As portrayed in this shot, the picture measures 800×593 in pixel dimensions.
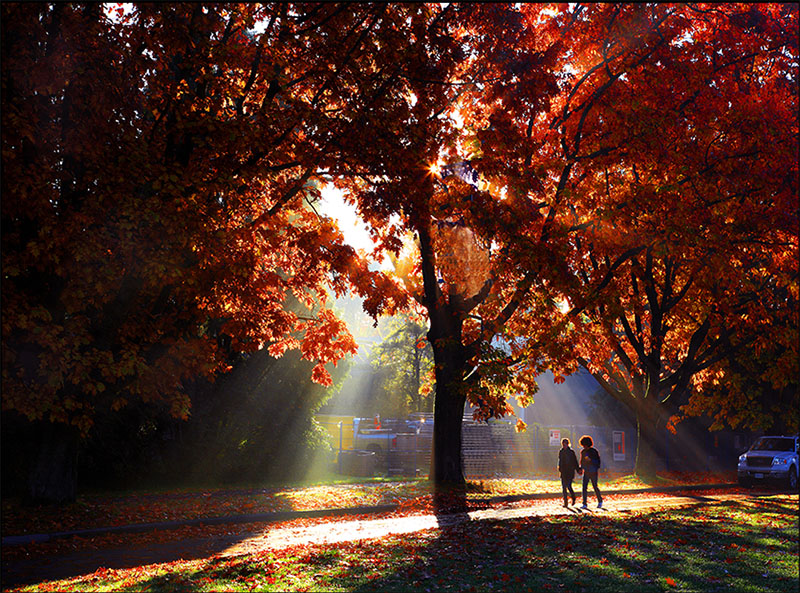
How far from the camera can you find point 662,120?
1730cm

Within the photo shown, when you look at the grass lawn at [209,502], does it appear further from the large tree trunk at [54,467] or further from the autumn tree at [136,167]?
the autumn tree at [136,167]

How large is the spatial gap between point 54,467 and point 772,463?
2562 centimetres

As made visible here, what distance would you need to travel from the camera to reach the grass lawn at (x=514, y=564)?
26.8ft

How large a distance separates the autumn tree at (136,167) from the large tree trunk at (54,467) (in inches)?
1.2

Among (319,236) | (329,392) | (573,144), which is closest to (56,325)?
(319,236)

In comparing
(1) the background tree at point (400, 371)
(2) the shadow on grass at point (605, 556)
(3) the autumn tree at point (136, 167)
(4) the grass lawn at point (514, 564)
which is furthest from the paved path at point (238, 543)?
(1) the background tree at point (400, 371)

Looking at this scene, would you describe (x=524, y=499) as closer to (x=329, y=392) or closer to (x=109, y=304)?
(x=329, y=392)

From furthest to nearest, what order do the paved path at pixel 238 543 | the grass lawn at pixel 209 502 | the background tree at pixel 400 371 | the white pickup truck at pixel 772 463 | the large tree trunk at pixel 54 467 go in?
the background tree at pixel 400 371 < the white pickup truck at pixel 772 463 < the large tree trunk at pixel 54 467 < the grass lawn at pixel 209 502 < the paved path at pixel 238 543

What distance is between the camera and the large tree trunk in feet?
53.4

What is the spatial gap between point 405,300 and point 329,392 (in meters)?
9.67

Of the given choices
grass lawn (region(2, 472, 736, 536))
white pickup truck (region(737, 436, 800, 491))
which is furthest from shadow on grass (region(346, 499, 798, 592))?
white pickup truck (region(737, 436, 800, 491))

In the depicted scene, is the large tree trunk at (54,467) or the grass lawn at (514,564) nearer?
the grass lawn at (514,564)

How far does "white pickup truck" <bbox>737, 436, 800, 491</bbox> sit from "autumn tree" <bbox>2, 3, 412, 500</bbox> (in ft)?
73.8

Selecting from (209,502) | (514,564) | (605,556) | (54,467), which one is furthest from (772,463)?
(54,467)
